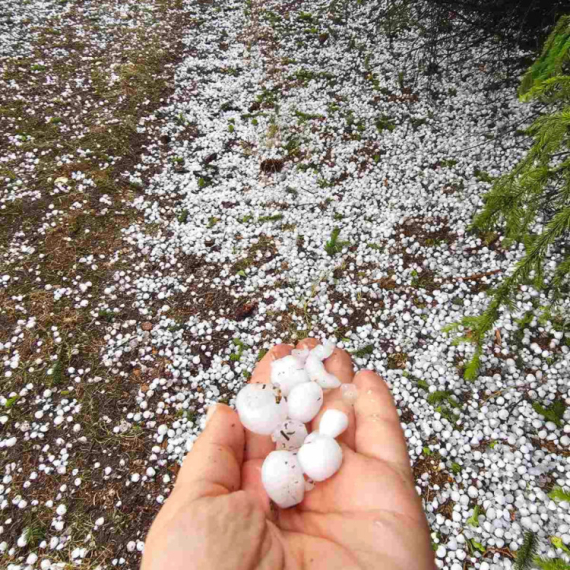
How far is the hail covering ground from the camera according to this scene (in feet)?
6.57

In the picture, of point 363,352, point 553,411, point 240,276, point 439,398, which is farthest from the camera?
point 240,276

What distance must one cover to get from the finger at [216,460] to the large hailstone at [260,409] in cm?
5

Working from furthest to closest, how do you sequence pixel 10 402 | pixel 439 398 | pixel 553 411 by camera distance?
pixel 10 402 < pixel 439 398 < pixel 553 411

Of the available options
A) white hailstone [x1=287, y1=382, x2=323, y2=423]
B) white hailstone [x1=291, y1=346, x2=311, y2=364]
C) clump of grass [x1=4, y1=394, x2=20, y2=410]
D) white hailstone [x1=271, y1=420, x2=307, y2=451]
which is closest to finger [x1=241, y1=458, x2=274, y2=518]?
white hailstone [x1=271, y1=420, x2=307, y2=451]

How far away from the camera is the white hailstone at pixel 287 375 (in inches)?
70.0

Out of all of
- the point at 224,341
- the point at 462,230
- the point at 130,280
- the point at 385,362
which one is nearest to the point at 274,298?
the point at 224,341

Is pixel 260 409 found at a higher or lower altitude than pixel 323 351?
higher

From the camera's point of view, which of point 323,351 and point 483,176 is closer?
point 323,351

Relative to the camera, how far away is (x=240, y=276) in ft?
9.53

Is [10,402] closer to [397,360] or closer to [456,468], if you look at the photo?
[397,360]

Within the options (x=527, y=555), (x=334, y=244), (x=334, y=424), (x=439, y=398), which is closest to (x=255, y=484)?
(x=334, y=424)

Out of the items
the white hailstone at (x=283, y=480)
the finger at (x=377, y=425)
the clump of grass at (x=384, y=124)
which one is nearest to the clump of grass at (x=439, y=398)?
the finger at (x=377, y=425)

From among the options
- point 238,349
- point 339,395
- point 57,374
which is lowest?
point 57,374

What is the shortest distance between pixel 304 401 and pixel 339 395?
0.68ft
